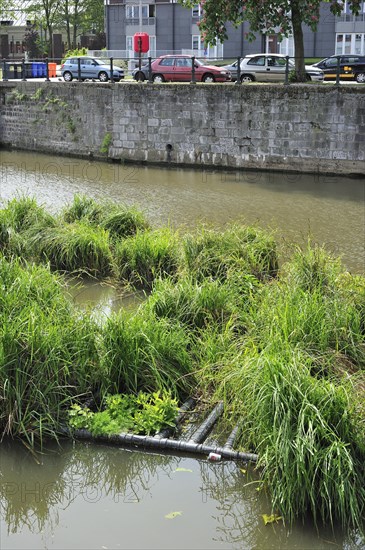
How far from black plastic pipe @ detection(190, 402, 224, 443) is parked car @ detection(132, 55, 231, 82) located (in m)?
22.7

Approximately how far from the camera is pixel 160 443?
6.35m

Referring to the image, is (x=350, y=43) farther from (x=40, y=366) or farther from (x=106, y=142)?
Answer: (x=40, y=366)

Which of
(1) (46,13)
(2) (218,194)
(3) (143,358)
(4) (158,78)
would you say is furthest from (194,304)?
(1) (46,13)

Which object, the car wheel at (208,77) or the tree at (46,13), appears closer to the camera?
the car wheel at (208,77)

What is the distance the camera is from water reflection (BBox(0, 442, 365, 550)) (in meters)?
5.35

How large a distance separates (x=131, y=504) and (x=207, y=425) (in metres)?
1.03

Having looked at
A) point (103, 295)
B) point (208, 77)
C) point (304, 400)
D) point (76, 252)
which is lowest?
point (103, 295)

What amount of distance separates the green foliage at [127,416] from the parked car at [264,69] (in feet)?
70.2


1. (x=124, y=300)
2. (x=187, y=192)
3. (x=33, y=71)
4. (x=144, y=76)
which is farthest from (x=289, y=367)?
(x=33, y=71)

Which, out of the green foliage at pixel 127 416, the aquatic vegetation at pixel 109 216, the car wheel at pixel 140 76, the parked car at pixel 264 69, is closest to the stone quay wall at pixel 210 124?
the car wheel at pixel 140 76

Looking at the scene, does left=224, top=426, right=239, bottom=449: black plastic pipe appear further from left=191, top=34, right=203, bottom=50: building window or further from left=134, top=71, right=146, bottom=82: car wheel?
left=191, top=34, right=203, bottom=50: building window

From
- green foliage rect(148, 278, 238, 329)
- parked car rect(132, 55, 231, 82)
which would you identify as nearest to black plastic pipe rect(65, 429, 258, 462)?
green foliage rect(148, 278, 238, 329)

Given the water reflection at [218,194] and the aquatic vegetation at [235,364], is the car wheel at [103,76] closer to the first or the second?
the water reflection at [218,194]

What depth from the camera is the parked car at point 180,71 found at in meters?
28.2
